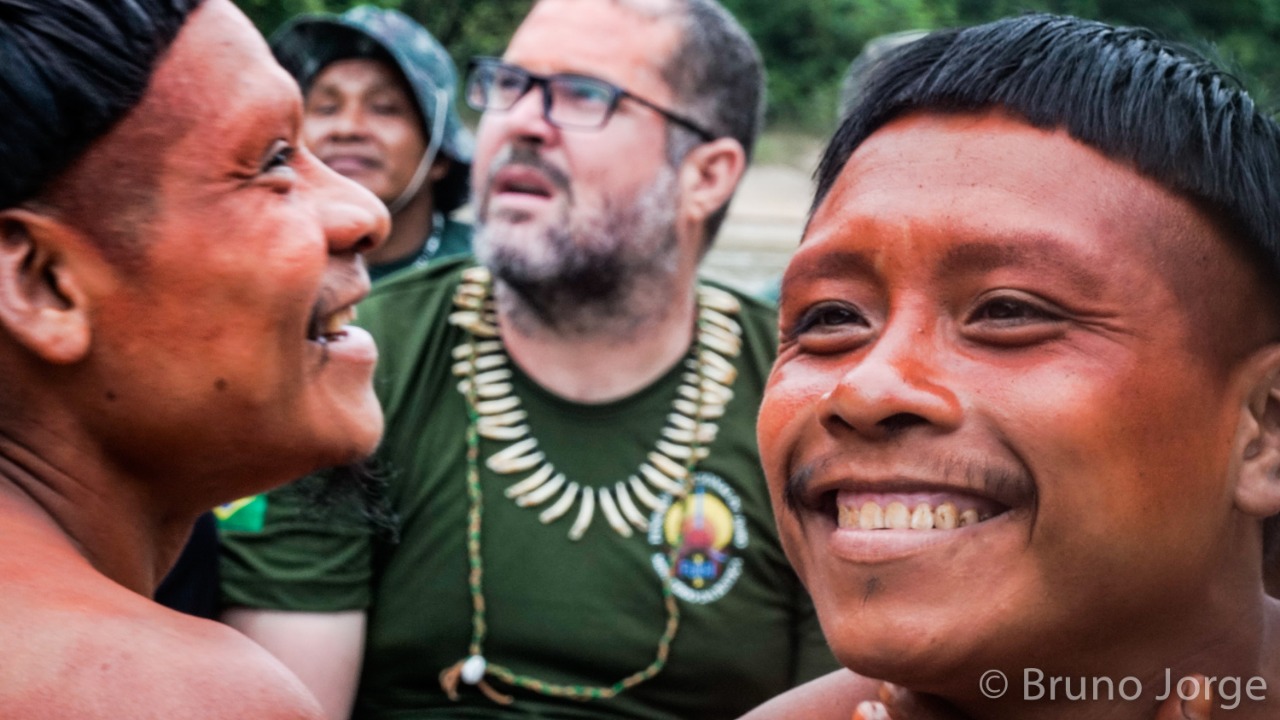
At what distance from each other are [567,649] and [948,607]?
1.78m

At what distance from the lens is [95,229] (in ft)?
6.11

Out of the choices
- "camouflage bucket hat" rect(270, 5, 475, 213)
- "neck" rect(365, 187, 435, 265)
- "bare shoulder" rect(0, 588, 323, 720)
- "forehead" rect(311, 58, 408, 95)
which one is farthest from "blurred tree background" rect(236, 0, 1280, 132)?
"bare shoulder" rect(0, 588, 323, 720)

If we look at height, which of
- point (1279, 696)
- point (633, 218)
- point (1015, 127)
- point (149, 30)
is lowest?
point (633, 218)

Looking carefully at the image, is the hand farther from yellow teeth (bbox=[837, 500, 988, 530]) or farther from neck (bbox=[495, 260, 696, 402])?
neck (bbox=[495, 260, 696, 402])

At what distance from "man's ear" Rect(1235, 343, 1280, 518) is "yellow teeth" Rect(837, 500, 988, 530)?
0.34 m

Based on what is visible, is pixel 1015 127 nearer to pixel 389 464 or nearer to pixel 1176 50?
pixel 1176 50

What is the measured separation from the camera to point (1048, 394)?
1.69 metres

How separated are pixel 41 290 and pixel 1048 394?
128 cm

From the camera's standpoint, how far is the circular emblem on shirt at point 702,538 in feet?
11.4

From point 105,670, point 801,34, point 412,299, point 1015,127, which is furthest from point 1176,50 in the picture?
point 801,34

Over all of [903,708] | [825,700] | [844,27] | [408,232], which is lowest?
[844,27]

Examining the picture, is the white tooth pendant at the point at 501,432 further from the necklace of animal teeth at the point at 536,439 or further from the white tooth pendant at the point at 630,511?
the white tooth pendant at the point at 630,511

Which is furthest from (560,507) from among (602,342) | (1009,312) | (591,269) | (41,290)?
(1009,312)

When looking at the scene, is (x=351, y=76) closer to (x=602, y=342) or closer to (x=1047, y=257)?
(x=602, y=342)
